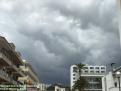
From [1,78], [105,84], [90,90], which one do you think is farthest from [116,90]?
[90,90]

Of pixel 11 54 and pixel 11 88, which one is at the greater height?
pixel 11 54

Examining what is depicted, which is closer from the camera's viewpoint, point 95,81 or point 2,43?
point 2,43

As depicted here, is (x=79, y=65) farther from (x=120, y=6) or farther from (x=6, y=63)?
(x=120, y=6)

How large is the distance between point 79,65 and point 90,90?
3225 cm

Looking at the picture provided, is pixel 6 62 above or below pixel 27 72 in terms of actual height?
below

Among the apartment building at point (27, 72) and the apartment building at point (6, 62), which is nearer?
the apartment building at point (6, 62)

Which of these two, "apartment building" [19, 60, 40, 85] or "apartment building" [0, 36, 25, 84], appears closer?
"apartment building" [0, 36, 25, 84]

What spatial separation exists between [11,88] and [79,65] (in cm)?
6470

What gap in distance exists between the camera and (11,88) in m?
62.5

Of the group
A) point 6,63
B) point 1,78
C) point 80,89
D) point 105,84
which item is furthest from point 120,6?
point 80,89

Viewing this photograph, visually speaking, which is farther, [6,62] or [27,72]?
[27,72]

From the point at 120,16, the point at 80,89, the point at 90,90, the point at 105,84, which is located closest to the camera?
the point at 120,16

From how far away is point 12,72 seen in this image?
243 feet

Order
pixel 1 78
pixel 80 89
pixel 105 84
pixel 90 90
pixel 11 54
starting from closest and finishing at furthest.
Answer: pixel 1 78 < pixel 11 54 < pixel 105 84 < pixel 80 89 < pixel 90 90
